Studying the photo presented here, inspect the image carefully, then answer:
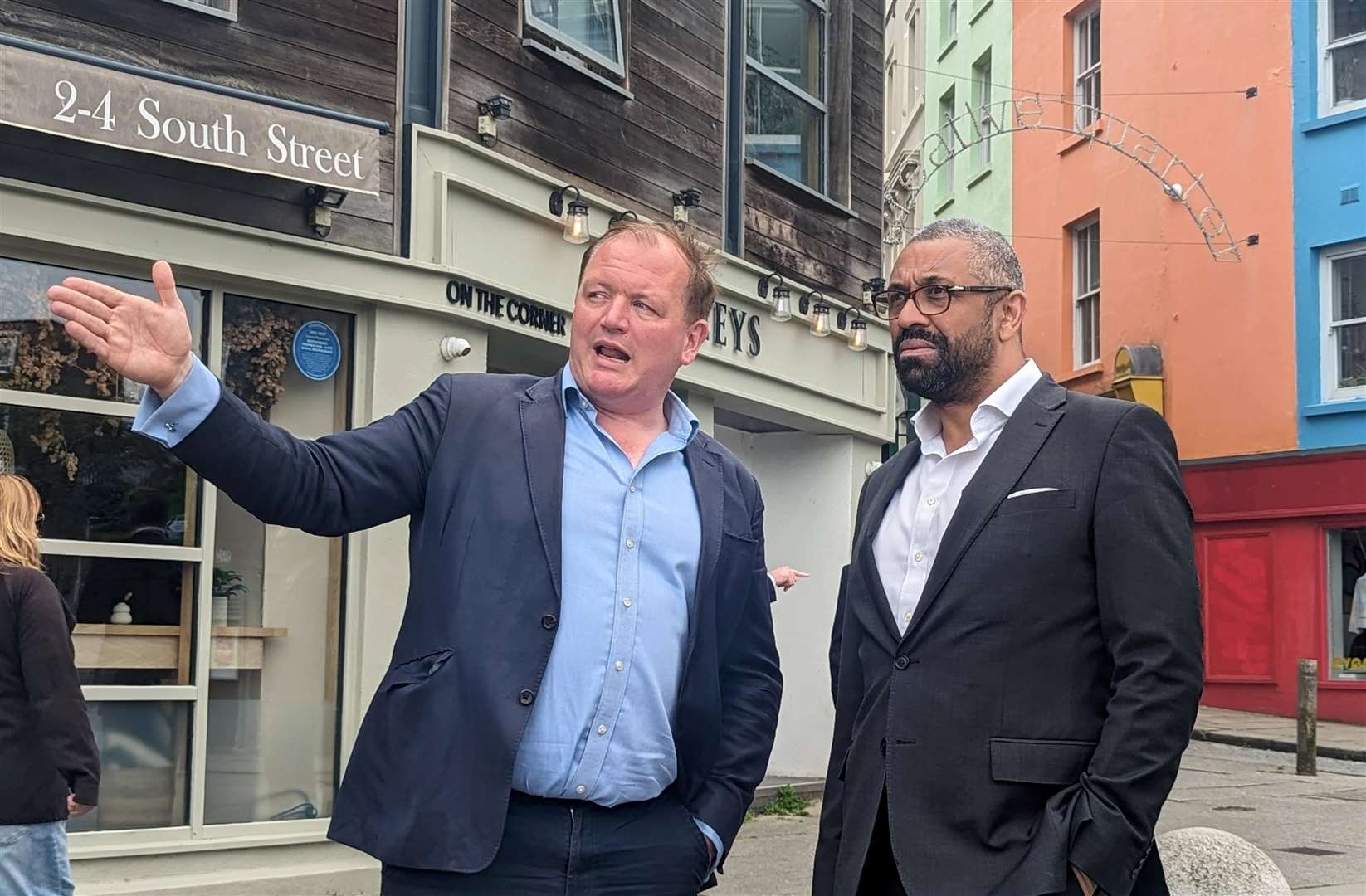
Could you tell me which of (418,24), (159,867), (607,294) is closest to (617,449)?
(607,294)

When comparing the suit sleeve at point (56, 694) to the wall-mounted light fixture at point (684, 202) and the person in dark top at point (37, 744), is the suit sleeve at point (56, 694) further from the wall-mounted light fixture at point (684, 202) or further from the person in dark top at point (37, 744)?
the wall-mounted light fixture at point (684, 202)

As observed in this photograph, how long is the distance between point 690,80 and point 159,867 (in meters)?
6.62

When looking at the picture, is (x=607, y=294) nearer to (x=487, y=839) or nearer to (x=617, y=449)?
(x=617, y=449)

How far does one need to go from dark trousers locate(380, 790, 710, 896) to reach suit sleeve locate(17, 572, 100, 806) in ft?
7.26

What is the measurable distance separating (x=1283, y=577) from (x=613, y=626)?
1898 centimetres

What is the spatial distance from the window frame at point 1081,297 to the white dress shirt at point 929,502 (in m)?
21.7

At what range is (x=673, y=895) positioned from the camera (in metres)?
3.38

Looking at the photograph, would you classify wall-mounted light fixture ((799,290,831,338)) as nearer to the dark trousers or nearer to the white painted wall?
the white painted wall

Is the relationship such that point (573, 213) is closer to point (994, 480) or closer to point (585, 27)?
point (585, 27)

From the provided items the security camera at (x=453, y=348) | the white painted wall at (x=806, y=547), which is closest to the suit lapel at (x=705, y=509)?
the security camera at (x=453, y=348)

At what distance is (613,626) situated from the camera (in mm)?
3338

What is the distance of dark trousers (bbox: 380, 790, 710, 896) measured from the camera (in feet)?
10.5

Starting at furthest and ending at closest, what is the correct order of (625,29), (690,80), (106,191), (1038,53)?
(1038,53)
(690,80)
(625,29)
(106,191)

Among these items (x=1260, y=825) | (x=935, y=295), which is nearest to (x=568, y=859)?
(x=935, y=295)
